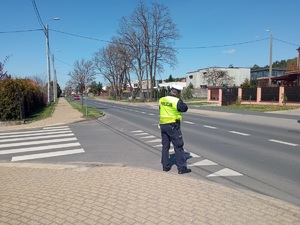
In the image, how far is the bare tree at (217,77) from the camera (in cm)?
7669

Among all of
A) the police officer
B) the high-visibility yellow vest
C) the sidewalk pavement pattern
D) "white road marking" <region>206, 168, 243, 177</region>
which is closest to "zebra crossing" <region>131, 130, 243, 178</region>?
"white road marking" <region>206, 168, 243, 177</region>

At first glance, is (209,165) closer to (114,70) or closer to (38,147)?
(38,147)

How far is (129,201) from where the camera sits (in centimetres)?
443

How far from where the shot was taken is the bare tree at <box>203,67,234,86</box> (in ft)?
252

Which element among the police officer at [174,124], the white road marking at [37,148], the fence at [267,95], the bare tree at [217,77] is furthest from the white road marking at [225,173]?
the bare tree at [217,77]

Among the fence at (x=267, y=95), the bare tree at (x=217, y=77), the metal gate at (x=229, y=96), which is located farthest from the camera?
the bare tree at (x=217, y=77)

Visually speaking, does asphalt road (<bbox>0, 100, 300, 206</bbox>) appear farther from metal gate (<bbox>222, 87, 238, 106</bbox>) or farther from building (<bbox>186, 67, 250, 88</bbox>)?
building (<bbox>186, 67, 250, 88</bbox>)

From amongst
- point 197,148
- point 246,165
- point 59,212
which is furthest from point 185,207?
point 197,148

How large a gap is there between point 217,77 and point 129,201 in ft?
247

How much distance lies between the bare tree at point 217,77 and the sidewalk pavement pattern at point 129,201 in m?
73.5

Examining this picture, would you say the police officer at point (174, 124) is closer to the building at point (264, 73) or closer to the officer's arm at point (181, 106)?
the officer's arm at point (181, 106)

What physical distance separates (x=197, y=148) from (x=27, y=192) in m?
5.82

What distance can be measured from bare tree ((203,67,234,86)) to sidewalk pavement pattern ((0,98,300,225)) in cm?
7350

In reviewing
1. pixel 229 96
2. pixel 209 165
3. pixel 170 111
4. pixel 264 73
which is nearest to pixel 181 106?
pixel 170 111
